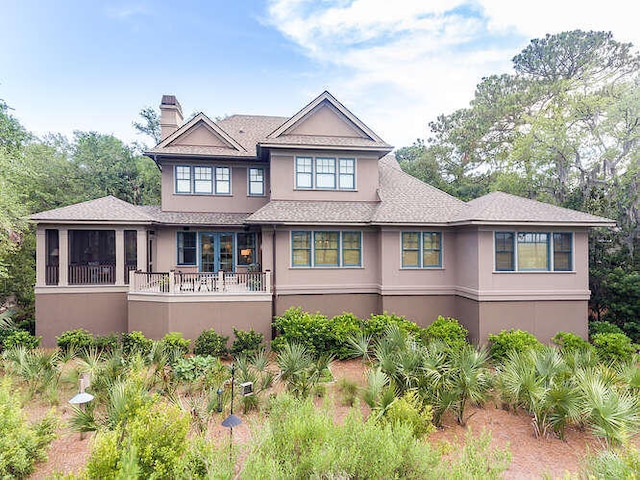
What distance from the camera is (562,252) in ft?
42.6

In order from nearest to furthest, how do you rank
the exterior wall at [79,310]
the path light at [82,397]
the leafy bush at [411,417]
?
the path light at [82,397] → the leafy bush at [411,417] → the exterior wall at [79,310]

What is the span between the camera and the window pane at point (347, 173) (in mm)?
15047

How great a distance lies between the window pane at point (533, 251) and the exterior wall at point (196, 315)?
10191 mm

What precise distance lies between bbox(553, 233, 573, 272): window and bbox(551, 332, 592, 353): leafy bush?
2608 millimetres

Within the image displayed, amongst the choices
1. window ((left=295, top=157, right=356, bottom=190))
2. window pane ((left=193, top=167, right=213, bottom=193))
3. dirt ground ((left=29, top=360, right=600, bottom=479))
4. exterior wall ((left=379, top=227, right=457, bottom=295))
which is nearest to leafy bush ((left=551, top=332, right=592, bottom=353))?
exterior wall ((left=379, top=227, right=457, bottom=295))

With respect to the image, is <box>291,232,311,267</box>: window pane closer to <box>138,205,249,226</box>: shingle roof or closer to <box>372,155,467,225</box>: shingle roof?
<box>138,205,249,226</box>: shingle roof

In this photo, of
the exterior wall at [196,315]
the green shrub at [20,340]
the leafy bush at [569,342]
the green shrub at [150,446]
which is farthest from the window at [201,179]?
the leafy bush at [569,342]

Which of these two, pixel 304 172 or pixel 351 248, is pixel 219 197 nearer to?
pixel 304 172

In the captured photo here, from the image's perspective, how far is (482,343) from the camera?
41.0 ft

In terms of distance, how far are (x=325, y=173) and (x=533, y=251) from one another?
9.21m

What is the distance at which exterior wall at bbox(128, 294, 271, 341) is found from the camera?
12242mm

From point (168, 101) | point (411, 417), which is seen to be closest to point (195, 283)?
point (411, 417)

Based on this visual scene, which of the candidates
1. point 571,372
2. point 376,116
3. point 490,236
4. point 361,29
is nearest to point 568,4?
point 361,29

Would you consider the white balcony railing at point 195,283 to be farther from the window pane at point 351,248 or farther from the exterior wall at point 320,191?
the exterior wall at point 320,191
